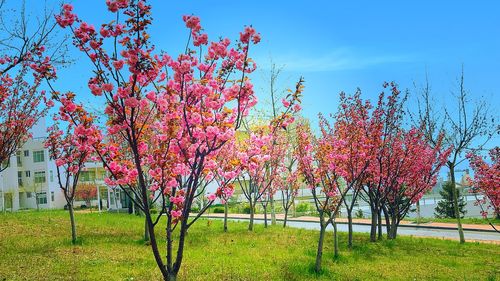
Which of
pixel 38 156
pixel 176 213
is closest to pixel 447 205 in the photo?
pixel 176 213

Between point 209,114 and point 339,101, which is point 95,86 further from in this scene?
point 339,101

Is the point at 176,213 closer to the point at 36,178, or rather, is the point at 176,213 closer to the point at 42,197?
the point at 42,197

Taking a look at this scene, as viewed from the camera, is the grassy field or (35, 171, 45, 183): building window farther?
(35, 171, 45, 183): building window

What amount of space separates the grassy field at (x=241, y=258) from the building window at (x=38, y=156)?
48.7 metres

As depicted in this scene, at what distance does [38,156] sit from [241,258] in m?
58.7

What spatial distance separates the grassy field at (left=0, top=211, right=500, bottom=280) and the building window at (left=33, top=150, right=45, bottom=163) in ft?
160

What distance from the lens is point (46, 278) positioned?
8.55 m

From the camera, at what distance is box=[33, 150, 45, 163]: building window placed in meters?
60.7

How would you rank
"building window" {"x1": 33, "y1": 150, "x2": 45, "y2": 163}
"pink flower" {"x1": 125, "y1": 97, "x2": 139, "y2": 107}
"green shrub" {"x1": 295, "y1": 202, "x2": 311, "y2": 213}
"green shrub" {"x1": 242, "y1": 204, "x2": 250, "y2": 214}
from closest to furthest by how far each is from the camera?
1. "pink flower" {"x1": 125, "y1": 97, "x2": 139, "y2": 107}
2. "green shrub" {"x1": 295, "y1": 202, "x2": 311, "y2": 213}
3. "green shrub" {"x1": 242, "y1": 204, "x2": 250, "y2": 214}
4. "building window" {"x1": 33, "y1": 150, "x2": 45, "y2": 163}

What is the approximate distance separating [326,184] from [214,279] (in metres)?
4.41

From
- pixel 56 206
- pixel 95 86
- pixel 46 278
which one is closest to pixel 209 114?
pixel 95 86

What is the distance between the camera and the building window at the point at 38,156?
199 ft

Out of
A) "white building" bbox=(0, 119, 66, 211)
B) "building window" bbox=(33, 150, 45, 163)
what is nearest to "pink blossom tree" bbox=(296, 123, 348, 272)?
"white building" bbox=(0, 119, 66, 211)

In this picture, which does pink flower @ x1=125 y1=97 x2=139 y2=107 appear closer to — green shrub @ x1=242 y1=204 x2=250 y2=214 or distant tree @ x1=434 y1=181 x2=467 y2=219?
distant tree @ x1=434 y1=181 x2=467 y2=219
